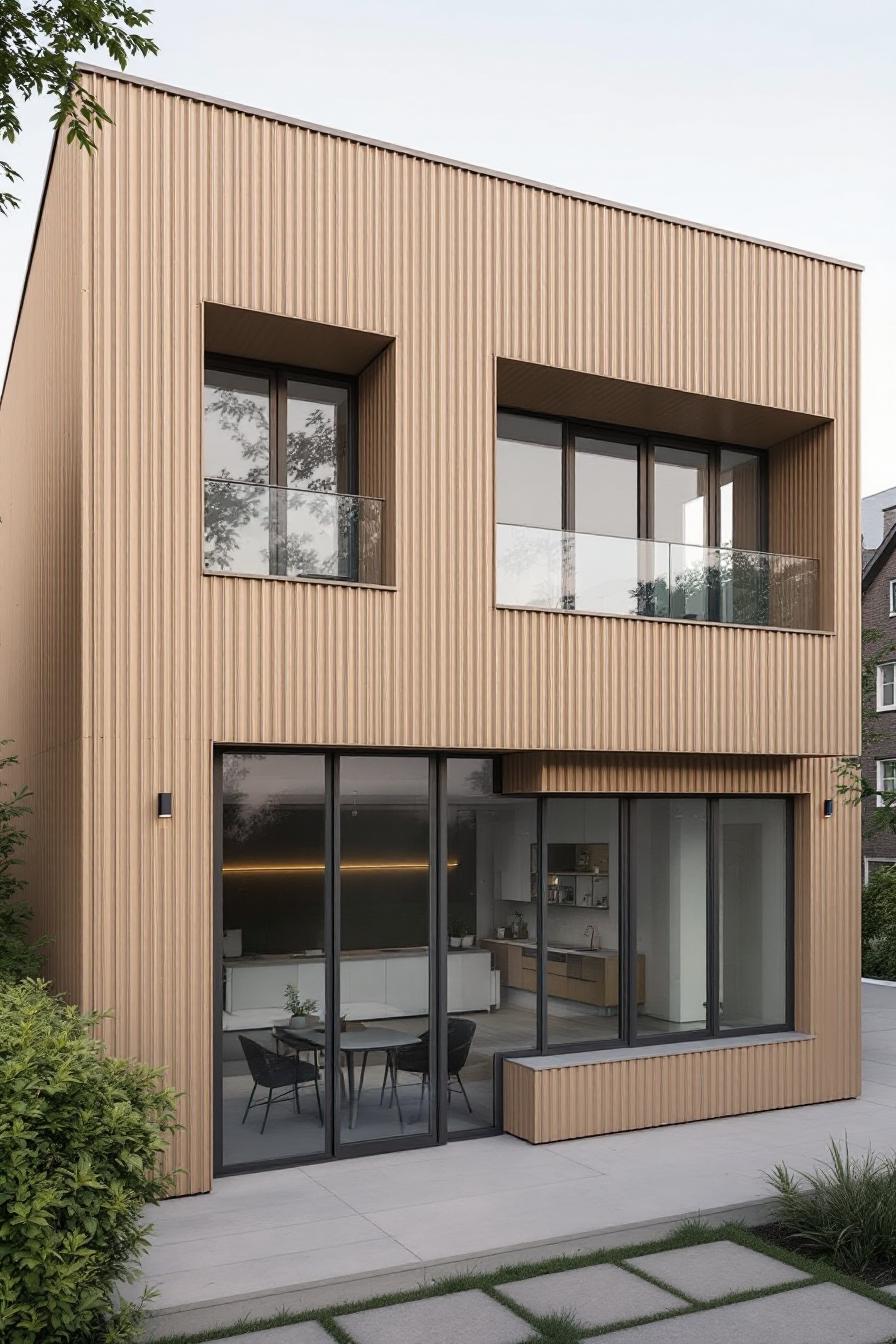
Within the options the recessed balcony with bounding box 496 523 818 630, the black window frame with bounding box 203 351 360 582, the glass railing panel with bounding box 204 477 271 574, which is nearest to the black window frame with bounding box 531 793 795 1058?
the recessed balcony with bounding box 496 523 818 630

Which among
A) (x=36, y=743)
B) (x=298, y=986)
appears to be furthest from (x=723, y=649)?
(x=36, y=743)

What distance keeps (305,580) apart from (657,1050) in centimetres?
524

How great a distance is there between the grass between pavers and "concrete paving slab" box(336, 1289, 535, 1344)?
6 cm

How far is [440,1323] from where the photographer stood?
652 centimetres

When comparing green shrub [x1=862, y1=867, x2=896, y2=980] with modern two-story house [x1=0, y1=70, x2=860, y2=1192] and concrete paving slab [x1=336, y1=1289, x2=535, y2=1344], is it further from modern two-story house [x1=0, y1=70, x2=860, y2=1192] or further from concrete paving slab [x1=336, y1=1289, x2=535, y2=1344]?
concrete paving slab [x1=336, y1=1289, x2=535, y2=1344]

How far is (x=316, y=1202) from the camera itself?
8367 mm

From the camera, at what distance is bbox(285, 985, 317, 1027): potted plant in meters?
9.44

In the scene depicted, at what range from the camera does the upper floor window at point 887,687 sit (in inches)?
1388

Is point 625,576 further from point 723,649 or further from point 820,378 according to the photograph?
point 820,378

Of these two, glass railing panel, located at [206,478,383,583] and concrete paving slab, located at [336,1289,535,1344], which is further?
glass railing panel, located at [206,478,383,583]

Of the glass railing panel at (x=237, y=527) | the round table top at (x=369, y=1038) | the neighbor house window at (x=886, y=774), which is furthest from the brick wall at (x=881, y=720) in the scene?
the glass railing panel at (x=237, y=527)

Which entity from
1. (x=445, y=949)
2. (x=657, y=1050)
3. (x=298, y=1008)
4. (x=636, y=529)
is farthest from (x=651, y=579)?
(x=298, y=1008)

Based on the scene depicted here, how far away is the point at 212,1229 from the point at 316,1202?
0.83 m

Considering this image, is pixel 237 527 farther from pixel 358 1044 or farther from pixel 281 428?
pixel 358 1044
